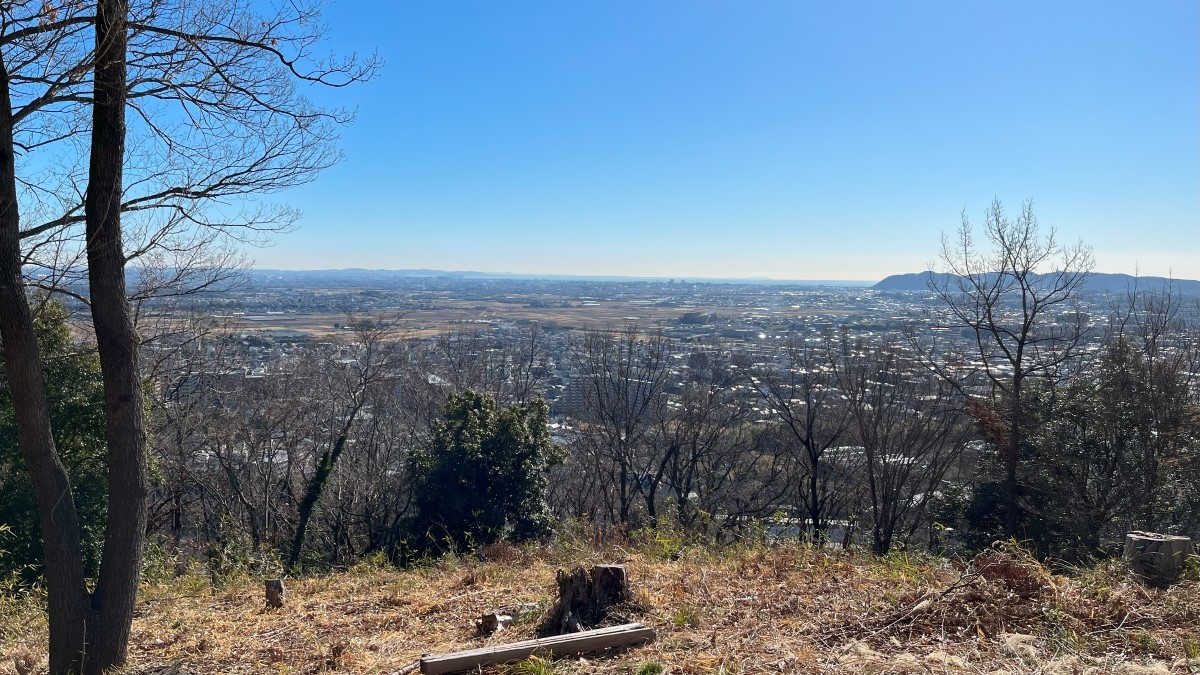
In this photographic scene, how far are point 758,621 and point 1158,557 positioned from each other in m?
2.30

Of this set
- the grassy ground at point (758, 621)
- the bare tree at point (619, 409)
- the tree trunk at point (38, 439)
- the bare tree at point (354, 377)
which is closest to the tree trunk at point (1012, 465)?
the grassy ground at point (758, 621)

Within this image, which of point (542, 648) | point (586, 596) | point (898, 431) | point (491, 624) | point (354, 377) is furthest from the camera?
point (354, 377)

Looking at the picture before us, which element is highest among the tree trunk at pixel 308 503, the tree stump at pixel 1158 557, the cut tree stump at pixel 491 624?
the tree stump at pixel 1158 557

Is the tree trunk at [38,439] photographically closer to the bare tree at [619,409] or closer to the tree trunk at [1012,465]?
the tree trunk at [1012,465]

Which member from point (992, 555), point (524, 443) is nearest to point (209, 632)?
point (992, 555)

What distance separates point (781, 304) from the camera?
5319 cm

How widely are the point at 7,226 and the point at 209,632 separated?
2.84m

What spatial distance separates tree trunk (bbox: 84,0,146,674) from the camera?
3912 mm

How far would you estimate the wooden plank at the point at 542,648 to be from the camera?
337cm

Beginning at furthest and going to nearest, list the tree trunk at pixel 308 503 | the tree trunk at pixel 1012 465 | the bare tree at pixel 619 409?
the bare tree at pixel 619 409 < the tree trunk at pixel 308 503 < the tree trunk at pixel 1012 465

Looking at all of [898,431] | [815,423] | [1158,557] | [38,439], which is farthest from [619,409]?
[38,439]

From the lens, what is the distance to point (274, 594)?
546 cm

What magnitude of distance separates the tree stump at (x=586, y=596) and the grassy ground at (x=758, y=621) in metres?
0.11

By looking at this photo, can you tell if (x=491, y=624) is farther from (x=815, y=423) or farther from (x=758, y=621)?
(x=815, y=423)
